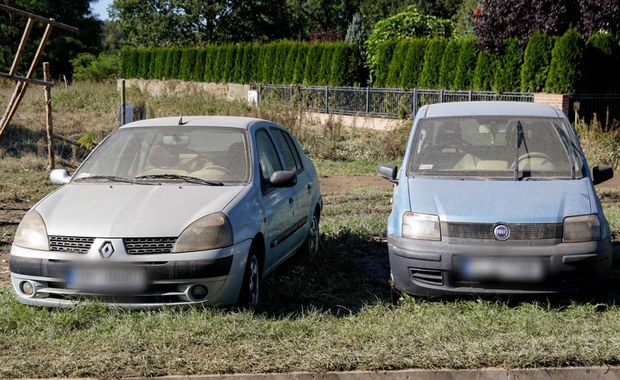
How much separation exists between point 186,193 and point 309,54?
2691 centimetres

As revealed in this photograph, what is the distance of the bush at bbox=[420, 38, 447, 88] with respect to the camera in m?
25.7

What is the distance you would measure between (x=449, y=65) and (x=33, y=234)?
2053 centimetres

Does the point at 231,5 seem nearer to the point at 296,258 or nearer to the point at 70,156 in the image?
the point at 70,156

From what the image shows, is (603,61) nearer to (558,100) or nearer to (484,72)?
(558,100)

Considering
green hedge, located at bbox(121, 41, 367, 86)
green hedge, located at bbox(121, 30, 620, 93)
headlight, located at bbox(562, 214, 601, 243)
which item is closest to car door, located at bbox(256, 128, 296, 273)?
headlight, located at bbox(562, 214, 601, 243)

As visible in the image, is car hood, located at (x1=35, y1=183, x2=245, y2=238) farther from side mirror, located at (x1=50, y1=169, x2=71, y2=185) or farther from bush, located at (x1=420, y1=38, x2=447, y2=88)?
bush, located at (x1=420, y1=38, x2=447, y2=88)

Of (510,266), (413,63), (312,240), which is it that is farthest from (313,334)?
(413,63)

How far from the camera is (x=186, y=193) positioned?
6609 millimetres

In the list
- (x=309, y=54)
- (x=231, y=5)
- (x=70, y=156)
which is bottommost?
(x=70, y=156)

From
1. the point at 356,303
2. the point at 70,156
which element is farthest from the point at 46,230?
the point at 70,156

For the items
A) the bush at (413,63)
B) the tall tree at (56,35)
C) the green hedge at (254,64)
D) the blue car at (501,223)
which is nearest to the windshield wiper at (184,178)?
the blue car at (501,223)

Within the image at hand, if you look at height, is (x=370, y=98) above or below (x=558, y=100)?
below

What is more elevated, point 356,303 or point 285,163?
point 285,163

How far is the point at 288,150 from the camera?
27.7ft
